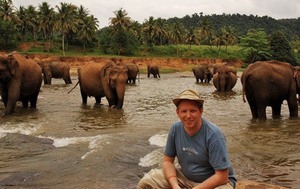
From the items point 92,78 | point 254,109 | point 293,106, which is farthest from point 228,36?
point 254,109

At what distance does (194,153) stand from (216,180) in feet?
1.15

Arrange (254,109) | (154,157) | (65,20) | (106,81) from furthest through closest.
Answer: (65,20) → (106,81) → (254,109) → (154,157)

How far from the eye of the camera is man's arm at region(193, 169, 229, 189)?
384cm

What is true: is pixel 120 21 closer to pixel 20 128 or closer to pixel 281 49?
pixel 281 49

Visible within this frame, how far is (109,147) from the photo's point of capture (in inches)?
299

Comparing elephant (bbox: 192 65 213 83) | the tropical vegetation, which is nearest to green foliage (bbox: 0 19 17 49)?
the tropical vegetation

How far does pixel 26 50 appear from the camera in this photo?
5966cm

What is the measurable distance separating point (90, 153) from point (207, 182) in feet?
12.0

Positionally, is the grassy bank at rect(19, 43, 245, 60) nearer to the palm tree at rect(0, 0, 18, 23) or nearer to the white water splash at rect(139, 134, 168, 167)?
the palm tree at rect(0, 0, 18, 23)

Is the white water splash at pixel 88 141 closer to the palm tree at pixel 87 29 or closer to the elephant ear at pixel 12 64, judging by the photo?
the elephant ear at pixel 12 64

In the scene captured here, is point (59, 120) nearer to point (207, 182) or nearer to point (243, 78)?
point (243, 78)

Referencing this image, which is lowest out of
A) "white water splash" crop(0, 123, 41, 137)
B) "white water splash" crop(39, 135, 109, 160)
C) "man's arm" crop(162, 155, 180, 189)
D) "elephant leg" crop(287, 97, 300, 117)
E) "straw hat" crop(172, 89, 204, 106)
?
"white water splash" crop(0, 123, 41, 137)

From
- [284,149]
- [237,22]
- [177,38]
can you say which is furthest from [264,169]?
[237,22]

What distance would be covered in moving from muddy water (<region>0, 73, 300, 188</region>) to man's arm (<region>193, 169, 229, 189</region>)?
5.80 ft
